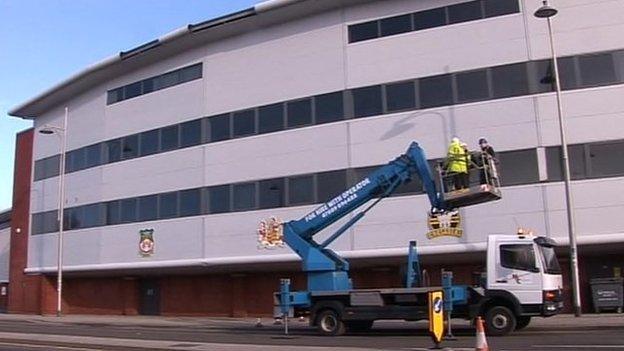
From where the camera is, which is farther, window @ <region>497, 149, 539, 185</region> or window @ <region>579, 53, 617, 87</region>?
window @ <region>497, 149, 539, 185</region>

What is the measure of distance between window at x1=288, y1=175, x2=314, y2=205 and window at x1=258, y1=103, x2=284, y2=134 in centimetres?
269

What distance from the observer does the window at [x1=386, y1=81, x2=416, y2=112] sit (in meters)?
30.5

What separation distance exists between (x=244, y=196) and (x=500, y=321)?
17378 mm

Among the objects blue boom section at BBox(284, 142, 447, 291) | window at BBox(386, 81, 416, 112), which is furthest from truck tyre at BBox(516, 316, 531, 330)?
window at BBox(386, 81, 416, 112)

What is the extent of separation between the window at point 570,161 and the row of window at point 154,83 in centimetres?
1801

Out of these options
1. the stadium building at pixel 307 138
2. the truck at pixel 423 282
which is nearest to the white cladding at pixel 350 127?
the stadium building at pixel 307 138

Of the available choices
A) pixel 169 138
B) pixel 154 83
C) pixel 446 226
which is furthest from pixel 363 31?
pixel 154 83

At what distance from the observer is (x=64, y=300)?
4431 cm

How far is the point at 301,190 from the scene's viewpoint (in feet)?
107

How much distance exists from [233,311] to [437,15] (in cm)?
1700

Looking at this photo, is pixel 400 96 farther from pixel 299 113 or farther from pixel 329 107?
pixel 299 113

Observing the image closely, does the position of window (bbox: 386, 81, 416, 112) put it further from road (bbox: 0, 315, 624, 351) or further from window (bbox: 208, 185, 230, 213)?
road (bbox: 0, 315, 624, 351)

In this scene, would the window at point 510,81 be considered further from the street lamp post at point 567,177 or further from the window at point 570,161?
the window at point 570,161

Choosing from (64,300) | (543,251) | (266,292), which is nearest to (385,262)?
(266,292)
